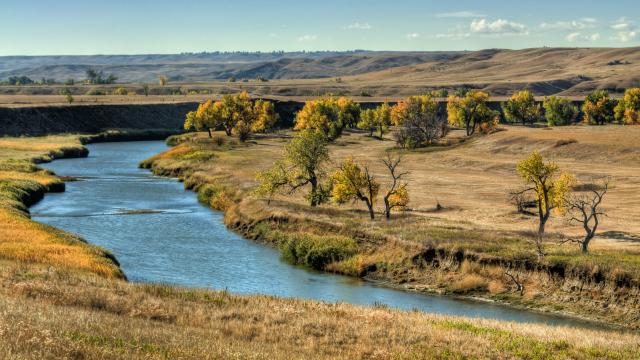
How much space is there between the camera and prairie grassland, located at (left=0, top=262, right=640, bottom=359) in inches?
784

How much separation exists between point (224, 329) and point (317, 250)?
29.9 m

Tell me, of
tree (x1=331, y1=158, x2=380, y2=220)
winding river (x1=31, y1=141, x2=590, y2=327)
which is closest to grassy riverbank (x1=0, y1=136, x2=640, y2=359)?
winding river (x1=31, y1=141, x2=590, y2=327)

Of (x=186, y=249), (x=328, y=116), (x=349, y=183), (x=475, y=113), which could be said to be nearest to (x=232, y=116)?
(x=328, y=116)

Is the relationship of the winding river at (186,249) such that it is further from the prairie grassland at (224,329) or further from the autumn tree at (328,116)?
the autumn tree at (328,116)

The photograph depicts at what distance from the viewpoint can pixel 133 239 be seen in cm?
6247

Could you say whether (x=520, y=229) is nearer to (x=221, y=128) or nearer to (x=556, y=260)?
(x=556, y=260)

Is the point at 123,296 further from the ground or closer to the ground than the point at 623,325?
further from the ground

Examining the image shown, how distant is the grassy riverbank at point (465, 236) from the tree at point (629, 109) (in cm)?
5927

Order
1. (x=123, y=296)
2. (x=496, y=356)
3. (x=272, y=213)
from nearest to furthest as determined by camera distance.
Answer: (x=496, y=356), (x=123, y=296), (x=272, y=213)

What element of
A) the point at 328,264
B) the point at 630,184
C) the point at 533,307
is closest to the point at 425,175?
the point at 630,184

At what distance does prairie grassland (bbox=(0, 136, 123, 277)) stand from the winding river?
7.34ft

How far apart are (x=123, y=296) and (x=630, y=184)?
68.3m

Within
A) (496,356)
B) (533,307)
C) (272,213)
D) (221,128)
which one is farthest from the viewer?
(221,128)

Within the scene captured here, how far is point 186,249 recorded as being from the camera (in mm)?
→ 59500
